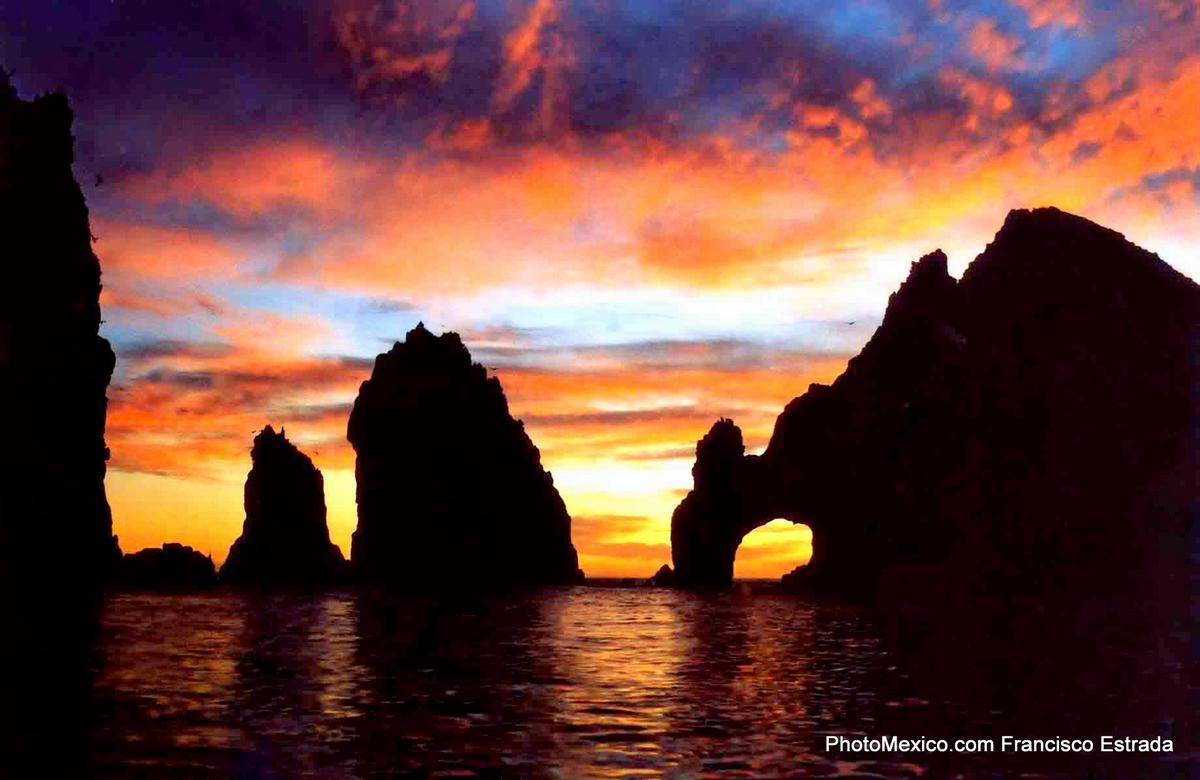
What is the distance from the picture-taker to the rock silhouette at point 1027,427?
368 ft

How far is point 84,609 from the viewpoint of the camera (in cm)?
→ 6944

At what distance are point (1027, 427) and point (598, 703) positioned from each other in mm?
109156

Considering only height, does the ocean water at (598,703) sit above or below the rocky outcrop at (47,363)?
below

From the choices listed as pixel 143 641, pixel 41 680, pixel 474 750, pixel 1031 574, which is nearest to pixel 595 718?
pixel 474 750

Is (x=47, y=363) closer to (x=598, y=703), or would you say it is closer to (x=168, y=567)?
(x=598, y=703)

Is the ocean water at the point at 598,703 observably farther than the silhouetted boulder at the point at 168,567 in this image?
No

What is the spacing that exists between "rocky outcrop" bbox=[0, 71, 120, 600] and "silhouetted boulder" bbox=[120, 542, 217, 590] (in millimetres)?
84519

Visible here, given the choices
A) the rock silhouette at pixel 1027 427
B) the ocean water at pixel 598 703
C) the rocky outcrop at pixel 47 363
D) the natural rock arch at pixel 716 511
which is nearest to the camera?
the ocean water at pixel 598 703

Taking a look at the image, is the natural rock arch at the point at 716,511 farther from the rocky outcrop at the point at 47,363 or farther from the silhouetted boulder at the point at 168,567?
the rocky outcrop at the point at 47,363

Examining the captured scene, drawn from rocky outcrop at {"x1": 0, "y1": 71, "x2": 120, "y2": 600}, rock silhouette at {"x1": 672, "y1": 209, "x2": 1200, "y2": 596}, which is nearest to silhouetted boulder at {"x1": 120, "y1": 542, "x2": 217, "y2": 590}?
rocky outcrop at {"x1": 0, "y1": 71, "x2": 120, "y2": 600}

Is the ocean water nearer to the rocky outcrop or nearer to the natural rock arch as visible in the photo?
the rocky outcrop

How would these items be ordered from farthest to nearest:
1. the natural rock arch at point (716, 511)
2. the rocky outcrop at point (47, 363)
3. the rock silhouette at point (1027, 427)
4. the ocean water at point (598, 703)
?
the natural rock arch at point (716, 511)
the rock silhouette at point (1027, 427)
the rocky outcrop at point (47, 363)
the ocean water at point (598, 703)

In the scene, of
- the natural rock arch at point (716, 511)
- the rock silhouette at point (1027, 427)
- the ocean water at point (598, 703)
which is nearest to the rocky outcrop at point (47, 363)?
the ocean water at point (598, 703)

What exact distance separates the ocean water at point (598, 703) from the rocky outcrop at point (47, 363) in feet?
132
